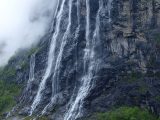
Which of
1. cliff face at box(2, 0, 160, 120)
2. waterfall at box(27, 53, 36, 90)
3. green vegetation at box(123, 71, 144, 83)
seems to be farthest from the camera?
waterfall at box(27, 53, 36, 90)

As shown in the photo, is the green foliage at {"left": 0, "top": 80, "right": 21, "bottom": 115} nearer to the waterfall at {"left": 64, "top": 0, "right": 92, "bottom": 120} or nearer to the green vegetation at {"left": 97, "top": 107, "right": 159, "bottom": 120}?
the waterfall at {"left": 64, "top": 0, "right": 92, "bottom": 120}

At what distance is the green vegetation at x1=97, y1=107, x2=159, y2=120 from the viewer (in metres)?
110

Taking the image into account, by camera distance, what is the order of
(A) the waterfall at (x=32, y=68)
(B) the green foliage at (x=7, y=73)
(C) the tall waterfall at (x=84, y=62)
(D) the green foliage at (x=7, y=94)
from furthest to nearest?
(B) the green foliage at (x=7, y=73), (D) the green foliage at (x=7, y=94), (A) the waterfall at (x=32, y=68), (C) the tall waterfall at (x=84, y=62)

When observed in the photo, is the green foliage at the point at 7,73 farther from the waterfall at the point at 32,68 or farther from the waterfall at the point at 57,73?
the waterfall at the point at 57,73

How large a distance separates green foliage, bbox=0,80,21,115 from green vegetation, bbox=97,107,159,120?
37897 mm

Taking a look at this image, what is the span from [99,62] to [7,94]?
40393 millimetres

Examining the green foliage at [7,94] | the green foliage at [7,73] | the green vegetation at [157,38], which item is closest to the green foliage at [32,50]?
the green foliage at [7,73]

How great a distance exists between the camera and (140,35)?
123 metres

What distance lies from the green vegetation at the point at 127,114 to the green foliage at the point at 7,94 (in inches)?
1492

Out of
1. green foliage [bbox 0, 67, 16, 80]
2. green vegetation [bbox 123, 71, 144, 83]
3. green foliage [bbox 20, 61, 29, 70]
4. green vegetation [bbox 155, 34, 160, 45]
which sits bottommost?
green vegetation [bbox 123, 71, 144, 83]

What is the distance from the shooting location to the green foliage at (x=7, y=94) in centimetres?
14394

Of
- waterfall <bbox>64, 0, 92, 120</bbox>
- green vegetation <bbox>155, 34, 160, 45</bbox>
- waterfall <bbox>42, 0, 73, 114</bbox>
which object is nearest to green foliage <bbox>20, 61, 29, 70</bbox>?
waterfall <bbox>42, 0, 73, 114</bbox>

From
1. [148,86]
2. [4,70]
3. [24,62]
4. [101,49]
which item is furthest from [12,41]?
[148,86]

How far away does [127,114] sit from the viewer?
110 meters
